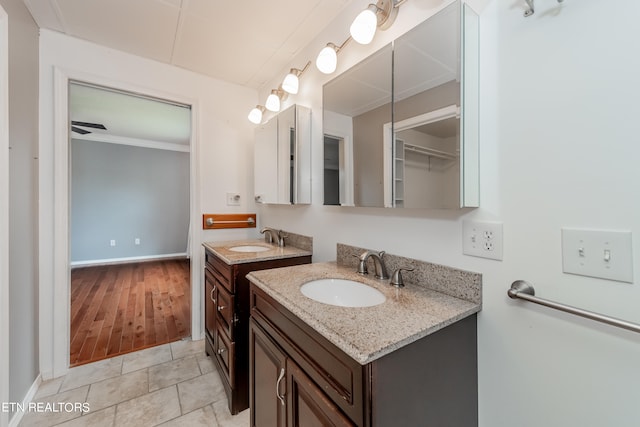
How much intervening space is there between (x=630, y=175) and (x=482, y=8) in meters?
0.69

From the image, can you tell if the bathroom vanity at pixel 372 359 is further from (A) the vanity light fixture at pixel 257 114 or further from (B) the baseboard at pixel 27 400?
(A) the vanity light fixture at pixel 257 114

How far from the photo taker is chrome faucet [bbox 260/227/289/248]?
2.00m

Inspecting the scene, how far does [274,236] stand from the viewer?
2.13 meters

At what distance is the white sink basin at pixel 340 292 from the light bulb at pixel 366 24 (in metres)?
1.09

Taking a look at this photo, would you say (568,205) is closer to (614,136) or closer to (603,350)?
(614,136)

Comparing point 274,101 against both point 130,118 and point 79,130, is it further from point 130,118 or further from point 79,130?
point 79,130

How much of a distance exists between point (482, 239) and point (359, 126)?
773mm

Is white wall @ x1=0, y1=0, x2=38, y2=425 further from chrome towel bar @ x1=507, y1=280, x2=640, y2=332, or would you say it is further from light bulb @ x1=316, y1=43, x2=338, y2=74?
chrome towel bar @ x1=507, y1=280, x2=640, y2=332

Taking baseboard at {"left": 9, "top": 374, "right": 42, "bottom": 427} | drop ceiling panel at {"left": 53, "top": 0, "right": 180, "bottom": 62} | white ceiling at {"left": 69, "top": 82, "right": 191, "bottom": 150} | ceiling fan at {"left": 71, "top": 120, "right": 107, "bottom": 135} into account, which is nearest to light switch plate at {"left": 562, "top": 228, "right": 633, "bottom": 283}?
drop ceiling panel at {"left": 53, "top": 0, "right": 180, "bottom": 62}

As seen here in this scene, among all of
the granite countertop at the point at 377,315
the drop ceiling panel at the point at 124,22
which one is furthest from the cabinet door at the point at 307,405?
the drop ceiling panel at the point at 124,22

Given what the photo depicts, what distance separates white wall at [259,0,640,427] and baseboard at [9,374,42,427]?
2186 millimetres

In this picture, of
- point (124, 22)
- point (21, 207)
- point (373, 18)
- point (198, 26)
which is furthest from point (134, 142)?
point (373, 18)

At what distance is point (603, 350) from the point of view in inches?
25.6

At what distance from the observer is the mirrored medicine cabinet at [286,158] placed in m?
1.76
